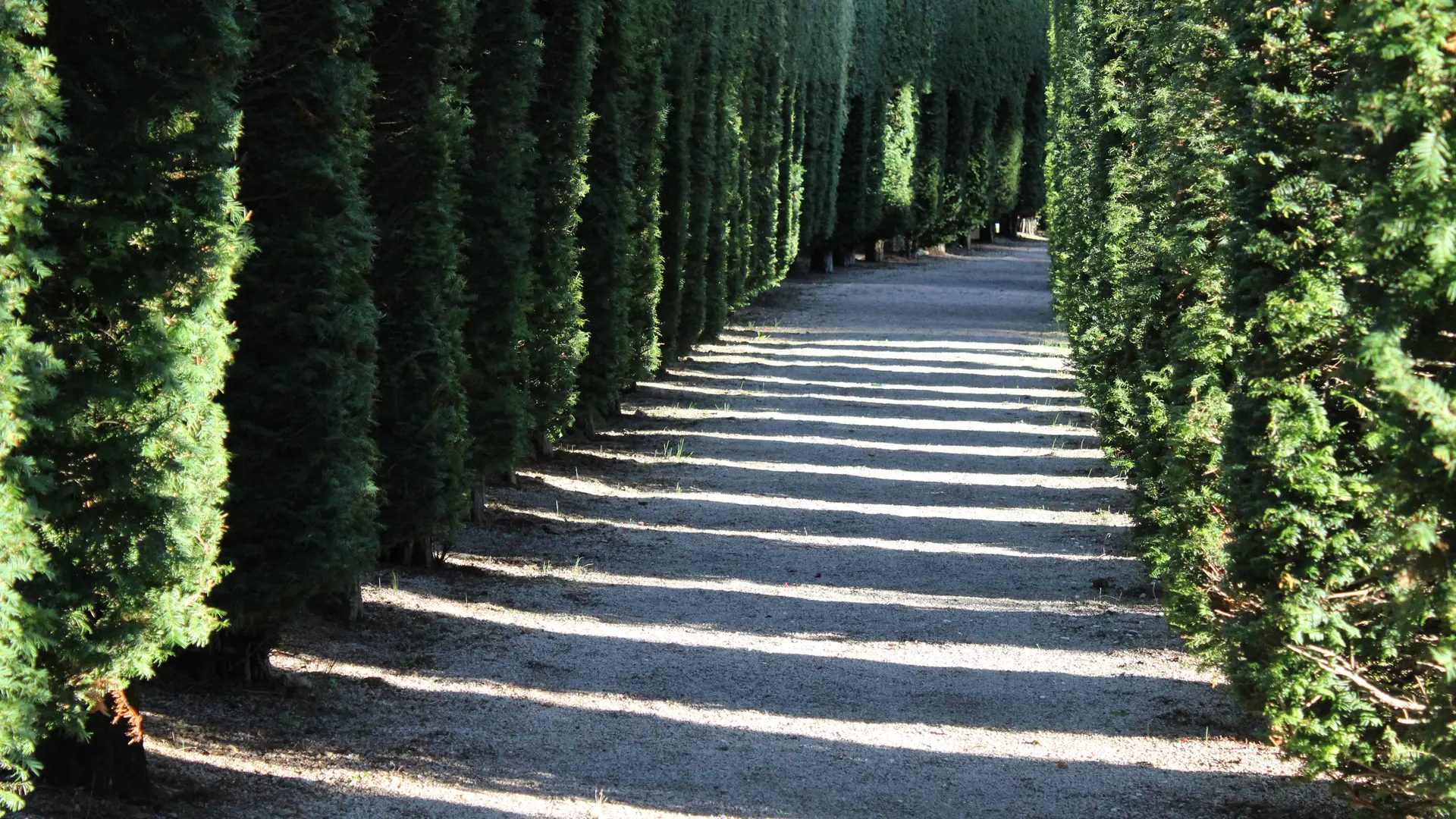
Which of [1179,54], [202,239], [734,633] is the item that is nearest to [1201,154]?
[1179,54]

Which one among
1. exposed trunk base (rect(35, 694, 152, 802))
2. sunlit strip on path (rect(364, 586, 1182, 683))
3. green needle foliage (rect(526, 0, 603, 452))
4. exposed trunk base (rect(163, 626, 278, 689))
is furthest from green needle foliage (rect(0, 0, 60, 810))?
green needle foliage (rect(526, 0, 603, 452))

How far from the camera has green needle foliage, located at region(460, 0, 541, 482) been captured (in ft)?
30.7

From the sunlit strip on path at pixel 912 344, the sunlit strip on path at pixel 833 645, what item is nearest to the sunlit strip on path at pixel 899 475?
the sunlit strip on path at pixel 833 645

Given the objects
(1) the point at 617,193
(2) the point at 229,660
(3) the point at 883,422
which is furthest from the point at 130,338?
(3) the point at 883,422

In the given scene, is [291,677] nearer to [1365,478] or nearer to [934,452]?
[1365,478]

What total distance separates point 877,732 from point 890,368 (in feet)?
41.4

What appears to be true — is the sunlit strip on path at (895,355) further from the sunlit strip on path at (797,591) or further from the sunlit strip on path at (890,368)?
the sunlit strip on path at (797,591)

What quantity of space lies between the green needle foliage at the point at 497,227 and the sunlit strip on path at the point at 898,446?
14.9ft

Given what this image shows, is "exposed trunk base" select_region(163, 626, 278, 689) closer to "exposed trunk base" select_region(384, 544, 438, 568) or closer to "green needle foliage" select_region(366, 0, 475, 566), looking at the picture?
"green needle foliage" select_region(366, 0, 475, 566)

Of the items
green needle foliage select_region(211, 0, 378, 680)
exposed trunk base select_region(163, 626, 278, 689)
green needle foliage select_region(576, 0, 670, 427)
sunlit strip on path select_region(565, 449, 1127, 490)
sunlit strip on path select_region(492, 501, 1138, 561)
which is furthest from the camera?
green needle foliage select_region(576, 0, 670, 427)

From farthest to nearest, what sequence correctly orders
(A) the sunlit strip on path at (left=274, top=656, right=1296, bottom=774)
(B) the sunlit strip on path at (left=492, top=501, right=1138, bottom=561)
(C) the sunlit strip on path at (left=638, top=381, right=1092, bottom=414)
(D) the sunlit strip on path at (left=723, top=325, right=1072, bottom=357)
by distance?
(D) the sunlit strip on path at (left=723, top=325, right=1072, bottom=357), (C) the sunlit strip on path at (left=638, top=381, right=1092, bottom=414), (B) the sunlit strip on path at (left=492, top=501, right=1138, bottom=561), (A) the sunlit strip on path at (left=274, top=656, right=1296, bottom=774)

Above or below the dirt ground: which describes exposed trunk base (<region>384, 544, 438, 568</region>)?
above

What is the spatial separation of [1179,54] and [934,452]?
21.3ft

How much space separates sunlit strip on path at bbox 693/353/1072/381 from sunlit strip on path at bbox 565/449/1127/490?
18.6ft
